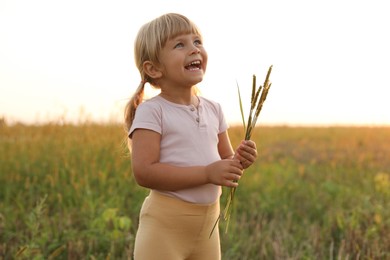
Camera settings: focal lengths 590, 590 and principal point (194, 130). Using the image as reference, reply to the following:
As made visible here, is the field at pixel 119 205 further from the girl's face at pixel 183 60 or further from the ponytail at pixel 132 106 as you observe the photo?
the girl's face at pixel 183 60

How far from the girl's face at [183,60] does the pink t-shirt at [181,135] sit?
12 centimetres

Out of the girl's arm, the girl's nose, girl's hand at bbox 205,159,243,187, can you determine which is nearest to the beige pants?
the girl's arm

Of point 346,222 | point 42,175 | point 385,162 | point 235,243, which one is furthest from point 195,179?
point 385,162

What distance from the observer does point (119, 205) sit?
4.68 meters

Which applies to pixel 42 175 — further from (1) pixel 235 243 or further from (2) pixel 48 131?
(1) pixel 235 243

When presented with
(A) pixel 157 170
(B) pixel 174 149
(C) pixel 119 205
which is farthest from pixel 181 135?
(C) pixel 119 205

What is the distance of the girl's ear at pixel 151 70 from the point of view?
8.07 feet

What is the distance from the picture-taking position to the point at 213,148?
98.2 inches

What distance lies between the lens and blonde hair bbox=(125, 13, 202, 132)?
2430 millimetres

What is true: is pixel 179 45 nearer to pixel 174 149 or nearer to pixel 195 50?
pixel 195 50

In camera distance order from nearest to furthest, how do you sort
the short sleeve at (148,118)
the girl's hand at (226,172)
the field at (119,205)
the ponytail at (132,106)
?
1. the girl's hand at (226,172)
2. the short sleeve at (148,118)
3. the ponytail at (132,106)
4. the field at (119,205)

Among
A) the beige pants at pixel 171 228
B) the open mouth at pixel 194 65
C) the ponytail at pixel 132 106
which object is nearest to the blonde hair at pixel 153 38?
the ponytail at pixel 132 106

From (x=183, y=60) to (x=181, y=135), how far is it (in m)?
0.30

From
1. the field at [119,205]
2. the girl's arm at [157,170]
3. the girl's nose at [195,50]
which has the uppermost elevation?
the girl's nose at [195,50]
